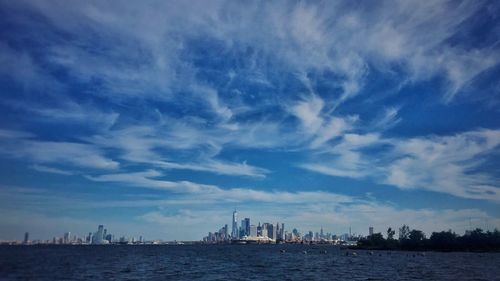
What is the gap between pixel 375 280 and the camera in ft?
251

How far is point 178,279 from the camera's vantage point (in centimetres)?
7556

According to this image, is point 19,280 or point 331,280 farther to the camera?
point 331,280

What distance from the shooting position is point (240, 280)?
75562 mm

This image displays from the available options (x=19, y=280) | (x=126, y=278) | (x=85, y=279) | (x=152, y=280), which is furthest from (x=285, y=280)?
(x=19, y=280)

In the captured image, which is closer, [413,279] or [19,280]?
[19,280]

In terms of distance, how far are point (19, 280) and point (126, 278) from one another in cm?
1874

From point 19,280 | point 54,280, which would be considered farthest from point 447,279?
point 19,280

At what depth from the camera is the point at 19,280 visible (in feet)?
241

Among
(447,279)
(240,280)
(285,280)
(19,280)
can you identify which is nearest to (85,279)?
(19,280)

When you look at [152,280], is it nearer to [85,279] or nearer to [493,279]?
[85,279]

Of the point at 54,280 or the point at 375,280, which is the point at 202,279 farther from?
the point at 375,280

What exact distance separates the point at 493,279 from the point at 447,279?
30.6ft

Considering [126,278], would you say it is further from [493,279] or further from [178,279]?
[493,279]

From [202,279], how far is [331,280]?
25.0m
